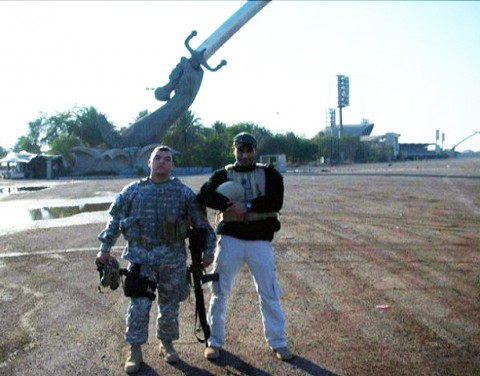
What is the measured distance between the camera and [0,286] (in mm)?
6961

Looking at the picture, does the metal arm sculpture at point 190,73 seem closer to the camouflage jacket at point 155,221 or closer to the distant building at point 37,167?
the distant building at point 37,167

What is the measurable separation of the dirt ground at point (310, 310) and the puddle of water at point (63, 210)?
485 cm

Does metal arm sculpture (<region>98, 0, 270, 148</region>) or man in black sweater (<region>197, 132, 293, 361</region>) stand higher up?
metal arm sculpture (<region>98, 0, 270, 148</region>)

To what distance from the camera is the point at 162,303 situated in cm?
441

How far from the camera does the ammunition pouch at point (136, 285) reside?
4.26 metres

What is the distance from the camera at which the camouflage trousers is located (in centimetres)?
428

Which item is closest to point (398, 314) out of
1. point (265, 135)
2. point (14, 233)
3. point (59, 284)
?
point (59, 284)

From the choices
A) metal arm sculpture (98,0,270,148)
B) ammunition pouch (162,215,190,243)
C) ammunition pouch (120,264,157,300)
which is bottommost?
ammunition pouch (120,264,157,300)

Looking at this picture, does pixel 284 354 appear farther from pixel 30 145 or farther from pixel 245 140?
pixel 30 145

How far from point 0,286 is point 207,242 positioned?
3.79 meters

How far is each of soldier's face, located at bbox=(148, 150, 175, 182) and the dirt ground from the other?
1438 mm

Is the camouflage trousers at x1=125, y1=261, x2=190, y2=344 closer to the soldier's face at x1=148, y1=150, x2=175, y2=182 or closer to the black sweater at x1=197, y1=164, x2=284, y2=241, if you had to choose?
the black sweater at x1=197, y1=164, x2=284, y2=241

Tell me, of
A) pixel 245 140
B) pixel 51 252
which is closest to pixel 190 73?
pixel 51 252

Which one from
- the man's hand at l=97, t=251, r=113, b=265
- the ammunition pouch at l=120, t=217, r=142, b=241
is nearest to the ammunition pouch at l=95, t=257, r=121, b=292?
the man's hand at l=97, t=251, r=113, b=265
